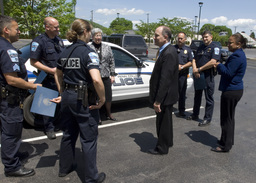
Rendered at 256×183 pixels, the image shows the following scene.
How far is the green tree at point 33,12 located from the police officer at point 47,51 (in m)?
6.21

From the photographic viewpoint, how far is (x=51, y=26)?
3678 mm

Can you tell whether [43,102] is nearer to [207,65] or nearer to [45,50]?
[45,50]

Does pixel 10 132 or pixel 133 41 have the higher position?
pixel 133 41

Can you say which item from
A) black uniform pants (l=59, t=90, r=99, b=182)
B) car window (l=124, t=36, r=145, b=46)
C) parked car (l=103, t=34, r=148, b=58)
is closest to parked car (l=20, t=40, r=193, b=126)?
black uniform pants (l=59, t=90, r=99, b=182)

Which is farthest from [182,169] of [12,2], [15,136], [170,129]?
[12,2]

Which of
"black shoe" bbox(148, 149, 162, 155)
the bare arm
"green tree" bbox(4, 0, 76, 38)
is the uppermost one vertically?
"green tree" bbox(4, 0, 76, 38)

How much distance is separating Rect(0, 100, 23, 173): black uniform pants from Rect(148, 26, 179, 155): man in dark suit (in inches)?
72.2

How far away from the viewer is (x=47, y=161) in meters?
3.19

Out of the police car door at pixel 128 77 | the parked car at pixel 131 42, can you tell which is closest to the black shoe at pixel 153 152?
the police car door at pixel 128 77

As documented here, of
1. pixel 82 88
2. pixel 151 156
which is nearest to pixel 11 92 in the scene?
pixel 82 88

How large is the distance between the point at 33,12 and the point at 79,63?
28.7 ft

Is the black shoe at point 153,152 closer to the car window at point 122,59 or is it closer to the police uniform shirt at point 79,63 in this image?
the police uniform shirt at point 79,63

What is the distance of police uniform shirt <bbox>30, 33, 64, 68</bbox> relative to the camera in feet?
11.9

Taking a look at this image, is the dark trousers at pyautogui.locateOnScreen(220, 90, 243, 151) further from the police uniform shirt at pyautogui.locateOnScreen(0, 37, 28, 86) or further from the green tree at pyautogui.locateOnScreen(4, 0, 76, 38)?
the green tree at pyautogui.locateOnScreen(4, 0, 76, 38)
